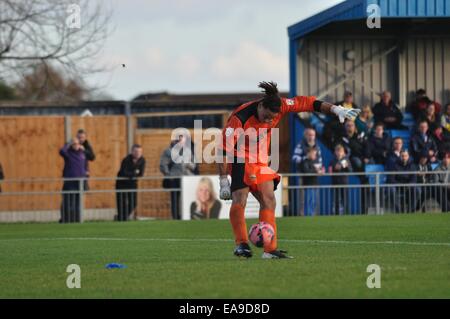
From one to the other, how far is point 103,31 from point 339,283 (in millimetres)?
26271

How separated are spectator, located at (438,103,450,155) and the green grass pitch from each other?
6896mm

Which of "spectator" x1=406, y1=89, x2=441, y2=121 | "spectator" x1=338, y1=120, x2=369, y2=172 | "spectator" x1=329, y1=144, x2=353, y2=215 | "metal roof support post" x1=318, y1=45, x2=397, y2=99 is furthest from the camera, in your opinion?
"metal roof support post" x1=318, y1=45, x2=397, y2=99

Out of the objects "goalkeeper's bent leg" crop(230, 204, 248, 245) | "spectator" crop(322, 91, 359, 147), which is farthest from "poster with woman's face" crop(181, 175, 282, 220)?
"goalkeeper's bent leg" crop(230, 204, 248, 245)

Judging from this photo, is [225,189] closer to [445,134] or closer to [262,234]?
[262,234]

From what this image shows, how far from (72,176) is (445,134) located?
30.2ft

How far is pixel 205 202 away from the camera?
27.2 meters

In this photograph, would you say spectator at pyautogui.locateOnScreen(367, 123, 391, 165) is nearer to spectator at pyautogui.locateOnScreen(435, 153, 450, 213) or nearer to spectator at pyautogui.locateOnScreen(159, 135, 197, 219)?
spectator at pyautogui.locateOnScreen(435, 153, 450, 213)

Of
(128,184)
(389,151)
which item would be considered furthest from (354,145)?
(128,184)

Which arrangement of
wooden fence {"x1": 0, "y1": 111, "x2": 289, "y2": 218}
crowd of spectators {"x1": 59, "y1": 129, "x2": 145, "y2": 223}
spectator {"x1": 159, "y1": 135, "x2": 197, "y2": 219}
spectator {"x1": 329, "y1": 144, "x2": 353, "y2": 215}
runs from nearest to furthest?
crowd of spectators {"x1": 59, "y1": 129, "x2": 145, "y2": 223}, spectator {"x1": 329, "y1": 144, "x2": 353, "y2": 215}, spectator {"x1": 159, "y1": 135, "x2": 197, "y2": 219}, wooden fence {"x1": 0, "y1": 111, "x2": 289, "y2": 218}

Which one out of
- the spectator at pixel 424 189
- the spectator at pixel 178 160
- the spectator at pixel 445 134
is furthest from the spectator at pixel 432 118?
the spectator at pixel 178 160

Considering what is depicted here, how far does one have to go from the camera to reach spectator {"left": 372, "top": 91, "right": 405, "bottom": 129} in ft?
99.6

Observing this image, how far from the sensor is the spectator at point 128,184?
90.9 ft
